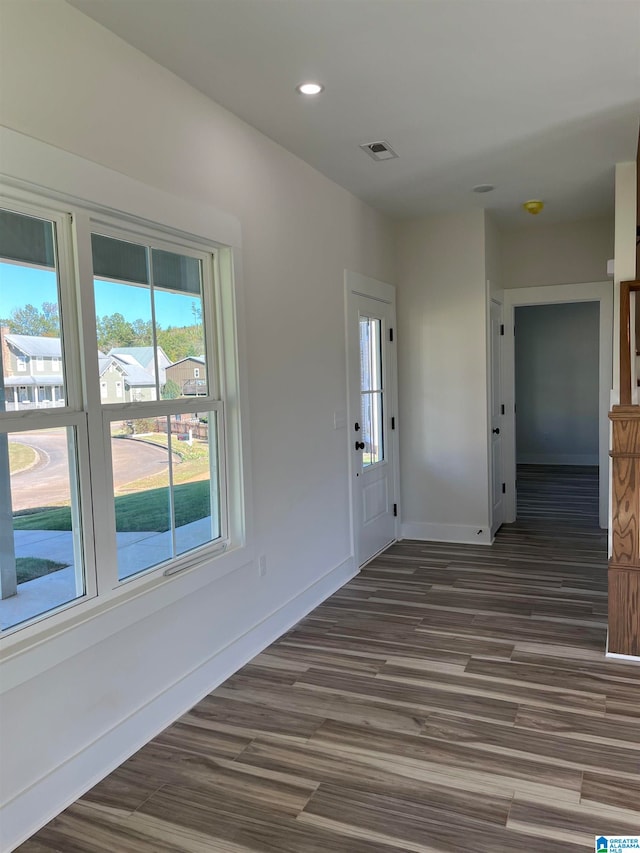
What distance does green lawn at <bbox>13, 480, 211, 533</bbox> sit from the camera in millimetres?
2166

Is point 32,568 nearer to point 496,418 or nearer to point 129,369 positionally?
point 129,369

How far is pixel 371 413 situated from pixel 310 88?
102 inches

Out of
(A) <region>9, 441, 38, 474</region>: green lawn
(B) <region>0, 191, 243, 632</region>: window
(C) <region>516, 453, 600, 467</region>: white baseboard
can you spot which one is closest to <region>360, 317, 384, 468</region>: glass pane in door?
(B) <region>0, 191, 243, 632</region>: window

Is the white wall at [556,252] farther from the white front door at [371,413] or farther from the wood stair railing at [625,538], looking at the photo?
the wood stair railing at [625,538]

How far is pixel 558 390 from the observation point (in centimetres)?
938

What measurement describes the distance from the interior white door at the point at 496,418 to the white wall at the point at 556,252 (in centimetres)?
40

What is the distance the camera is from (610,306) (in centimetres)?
546

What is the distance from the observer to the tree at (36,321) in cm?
208

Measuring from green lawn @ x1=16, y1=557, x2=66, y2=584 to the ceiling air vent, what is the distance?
277 cm

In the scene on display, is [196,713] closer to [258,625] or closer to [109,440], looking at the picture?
[258,625]

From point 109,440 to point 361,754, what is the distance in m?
1.53

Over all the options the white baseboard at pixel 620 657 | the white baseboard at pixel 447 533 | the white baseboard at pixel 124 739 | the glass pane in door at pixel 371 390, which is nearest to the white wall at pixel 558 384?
the white baseboard at pixel 447 533

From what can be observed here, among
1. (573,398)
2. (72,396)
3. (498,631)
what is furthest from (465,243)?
(573,398)

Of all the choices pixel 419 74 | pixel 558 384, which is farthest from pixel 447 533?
pixel 558 384
